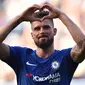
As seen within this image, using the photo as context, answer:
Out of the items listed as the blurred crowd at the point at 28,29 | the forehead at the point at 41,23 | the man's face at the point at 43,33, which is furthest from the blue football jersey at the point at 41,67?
the blurred crowd at the point at 28,29

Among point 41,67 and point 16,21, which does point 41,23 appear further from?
point 41,67

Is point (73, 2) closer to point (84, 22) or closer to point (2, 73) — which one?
point (84, 22)

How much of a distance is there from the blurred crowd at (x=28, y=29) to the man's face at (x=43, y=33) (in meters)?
1.87

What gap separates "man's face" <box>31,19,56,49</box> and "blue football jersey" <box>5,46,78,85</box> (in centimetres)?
12

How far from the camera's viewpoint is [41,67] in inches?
119

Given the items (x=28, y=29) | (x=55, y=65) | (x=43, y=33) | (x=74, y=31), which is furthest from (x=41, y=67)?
(x=28, y=29)

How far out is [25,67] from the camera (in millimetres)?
3045

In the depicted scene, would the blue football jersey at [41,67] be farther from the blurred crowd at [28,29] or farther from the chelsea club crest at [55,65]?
the blurred crowd at [28,29]

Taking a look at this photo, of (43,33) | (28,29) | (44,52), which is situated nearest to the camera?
(43,33)

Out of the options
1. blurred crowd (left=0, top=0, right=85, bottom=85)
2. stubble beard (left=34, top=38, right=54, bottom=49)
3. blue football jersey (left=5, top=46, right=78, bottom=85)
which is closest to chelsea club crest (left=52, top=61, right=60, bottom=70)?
blue football jersey (left=5, top=46, right=78, bottom=85)

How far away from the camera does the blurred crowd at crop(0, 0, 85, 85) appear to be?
5.01 meters

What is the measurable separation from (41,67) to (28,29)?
2062 mm

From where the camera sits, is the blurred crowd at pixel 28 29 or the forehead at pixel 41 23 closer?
the forehead at pixel 41 23

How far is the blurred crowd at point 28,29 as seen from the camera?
5012 millimetres
